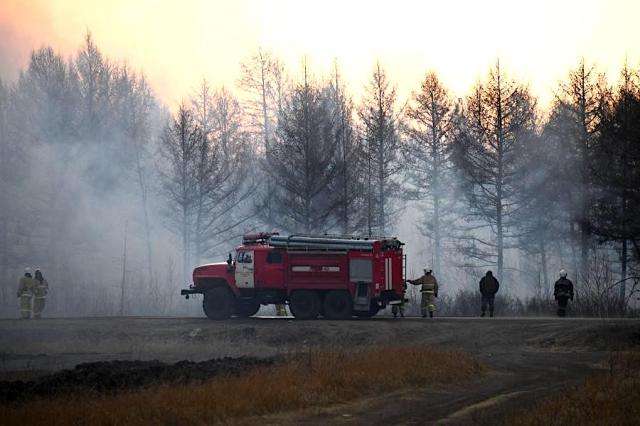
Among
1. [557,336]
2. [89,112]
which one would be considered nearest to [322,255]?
[557,336]

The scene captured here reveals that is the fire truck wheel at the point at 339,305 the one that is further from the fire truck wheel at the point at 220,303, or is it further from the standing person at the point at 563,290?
the standing person at the point at 563,290

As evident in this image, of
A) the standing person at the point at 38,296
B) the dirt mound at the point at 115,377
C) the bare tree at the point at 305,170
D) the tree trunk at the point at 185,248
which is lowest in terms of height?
the dirt mound at the point at 115,377

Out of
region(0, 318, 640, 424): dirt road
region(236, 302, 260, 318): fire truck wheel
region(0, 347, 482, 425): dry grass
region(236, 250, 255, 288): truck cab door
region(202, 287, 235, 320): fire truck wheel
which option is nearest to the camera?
region(0, 347, 482, 425): dry grass

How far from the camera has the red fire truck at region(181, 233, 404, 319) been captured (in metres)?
30.8

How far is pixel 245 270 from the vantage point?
31.8 metres

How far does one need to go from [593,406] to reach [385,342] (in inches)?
471

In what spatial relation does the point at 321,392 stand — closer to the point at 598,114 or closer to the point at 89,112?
the point at 598,114

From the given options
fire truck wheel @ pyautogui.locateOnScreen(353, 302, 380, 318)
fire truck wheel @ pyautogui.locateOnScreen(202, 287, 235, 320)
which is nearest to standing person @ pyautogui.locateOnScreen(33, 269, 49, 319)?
fire truck wheel @ pyautogui.locateOnScreen(202, 287, 235, 320)

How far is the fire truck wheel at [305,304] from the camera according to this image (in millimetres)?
31141

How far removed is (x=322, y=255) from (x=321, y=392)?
1504 centimetres

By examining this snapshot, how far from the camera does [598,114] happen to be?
38406 millimetres

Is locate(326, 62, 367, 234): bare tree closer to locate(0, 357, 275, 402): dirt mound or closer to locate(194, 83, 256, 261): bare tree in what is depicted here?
locate(194, 83, 256, 261): bare tree

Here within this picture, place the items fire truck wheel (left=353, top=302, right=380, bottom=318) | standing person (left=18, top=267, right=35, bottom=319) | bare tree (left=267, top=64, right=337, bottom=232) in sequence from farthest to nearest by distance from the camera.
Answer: bare tree (left=267, top=64, right=337, bottom=232) < standing person (left=18, top=267, right=35, bottom=319) < fire truck wheel (left=353, top=302, right=380, bottom=318)

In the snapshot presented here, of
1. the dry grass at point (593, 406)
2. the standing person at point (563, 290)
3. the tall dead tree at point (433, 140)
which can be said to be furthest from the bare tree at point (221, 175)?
the dry grass at point (593, 406)
